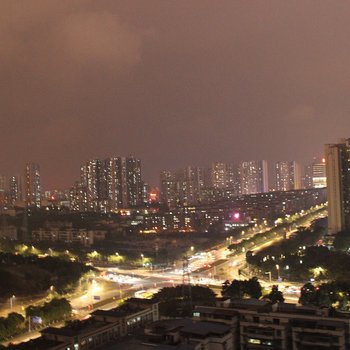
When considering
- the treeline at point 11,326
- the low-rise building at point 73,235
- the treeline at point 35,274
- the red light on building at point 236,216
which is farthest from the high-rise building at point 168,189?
the treeline at point 11,326

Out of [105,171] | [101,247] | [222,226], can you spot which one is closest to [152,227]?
[222,226]

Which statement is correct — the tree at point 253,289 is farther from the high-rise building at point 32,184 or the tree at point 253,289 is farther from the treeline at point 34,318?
the high-rise building at point 32,184

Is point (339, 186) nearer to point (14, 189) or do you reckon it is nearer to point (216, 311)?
point (216, 311)

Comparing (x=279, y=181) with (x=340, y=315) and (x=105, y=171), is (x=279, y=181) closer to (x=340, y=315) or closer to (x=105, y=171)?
(x=105, y=171)

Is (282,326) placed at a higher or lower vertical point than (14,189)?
lower

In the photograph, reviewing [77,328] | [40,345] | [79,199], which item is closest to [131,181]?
[79,199]

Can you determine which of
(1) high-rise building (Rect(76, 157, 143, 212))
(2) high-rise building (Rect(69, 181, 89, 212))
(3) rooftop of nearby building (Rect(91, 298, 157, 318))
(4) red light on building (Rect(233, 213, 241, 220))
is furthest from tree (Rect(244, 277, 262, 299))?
(2) high-rise building (Rect(69, 181, 89, 212))
